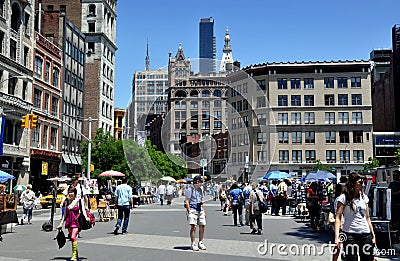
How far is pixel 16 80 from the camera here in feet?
133

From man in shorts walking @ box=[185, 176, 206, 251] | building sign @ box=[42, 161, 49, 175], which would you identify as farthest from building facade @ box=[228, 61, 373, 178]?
man in shorts walking @ box=[185, 176, 206, 251]

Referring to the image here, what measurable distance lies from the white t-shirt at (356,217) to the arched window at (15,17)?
3883cm

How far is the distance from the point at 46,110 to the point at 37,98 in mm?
2449

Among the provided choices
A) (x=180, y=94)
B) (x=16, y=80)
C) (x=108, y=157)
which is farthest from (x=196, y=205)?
(x=108, y=157)

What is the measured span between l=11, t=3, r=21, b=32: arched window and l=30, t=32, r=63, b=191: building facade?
11.1 feet

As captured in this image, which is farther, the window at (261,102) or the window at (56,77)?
the window at (261,102)

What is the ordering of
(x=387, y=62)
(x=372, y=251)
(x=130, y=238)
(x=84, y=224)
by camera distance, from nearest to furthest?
1. (x=372, y=251)
2. (x=84, y=224)
3. (x=130, y=238)
4. (x=387, y=62)

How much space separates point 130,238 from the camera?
14.8 metres

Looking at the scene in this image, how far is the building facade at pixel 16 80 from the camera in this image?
124ft

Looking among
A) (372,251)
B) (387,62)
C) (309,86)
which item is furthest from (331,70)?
(372,251)

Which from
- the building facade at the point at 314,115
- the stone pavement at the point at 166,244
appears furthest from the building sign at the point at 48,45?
the building facade at the point at 314,115

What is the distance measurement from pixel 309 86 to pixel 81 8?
40.5 metres

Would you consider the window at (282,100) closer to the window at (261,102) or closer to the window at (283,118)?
the window at (283,118)

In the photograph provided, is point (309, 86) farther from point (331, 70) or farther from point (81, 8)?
point (81, 8)
